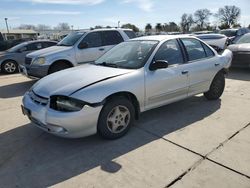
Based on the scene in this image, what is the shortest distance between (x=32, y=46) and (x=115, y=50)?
730cm

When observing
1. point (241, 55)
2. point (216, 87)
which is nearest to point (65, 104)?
point (216, 87)

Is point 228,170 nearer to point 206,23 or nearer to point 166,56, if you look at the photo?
point 166,56

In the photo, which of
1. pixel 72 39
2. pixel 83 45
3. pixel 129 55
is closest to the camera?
pixel 129 55

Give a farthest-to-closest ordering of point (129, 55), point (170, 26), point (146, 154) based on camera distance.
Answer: point (170, 26) → point (129, 55) → point (146, 154)

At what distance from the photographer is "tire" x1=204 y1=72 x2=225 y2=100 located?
5.65 m

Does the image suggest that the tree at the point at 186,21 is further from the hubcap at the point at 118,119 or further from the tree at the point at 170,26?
the hubcap at the point at 118,119

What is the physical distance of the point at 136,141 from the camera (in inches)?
155

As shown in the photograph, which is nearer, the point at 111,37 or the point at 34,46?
the point at 111,37

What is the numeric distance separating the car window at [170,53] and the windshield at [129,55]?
15 cm

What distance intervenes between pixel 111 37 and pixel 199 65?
4.40m

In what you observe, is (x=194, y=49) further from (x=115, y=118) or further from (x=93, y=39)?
(x=93, y=39)

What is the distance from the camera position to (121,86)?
3.84 meters

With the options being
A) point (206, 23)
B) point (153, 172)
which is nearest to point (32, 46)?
point (153, 172)

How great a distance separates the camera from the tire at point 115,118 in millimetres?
3740
